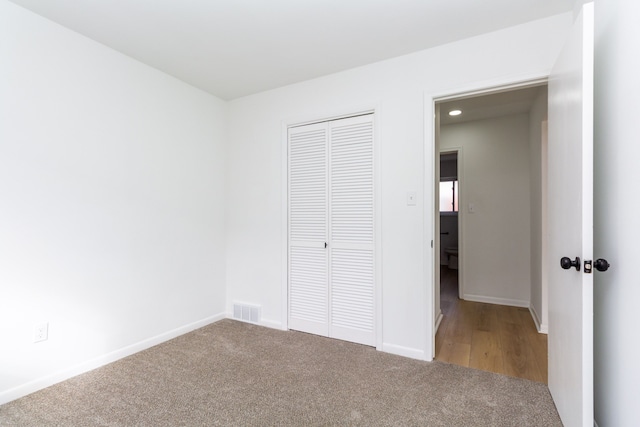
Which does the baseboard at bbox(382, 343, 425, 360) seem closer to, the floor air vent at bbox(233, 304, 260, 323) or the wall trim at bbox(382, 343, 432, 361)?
the wall trim at bbox(382, 343, 432, 361)

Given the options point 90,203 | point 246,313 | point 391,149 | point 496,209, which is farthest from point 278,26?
point 496,209

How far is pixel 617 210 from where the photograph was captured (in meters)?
1.33

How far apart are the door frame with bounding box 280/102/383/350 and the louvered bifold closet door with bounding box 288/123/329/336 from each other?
44 millimetres

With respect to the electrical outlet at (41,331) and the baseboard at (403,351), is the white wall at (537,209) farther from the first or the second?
the electrical outlet at (41,331)

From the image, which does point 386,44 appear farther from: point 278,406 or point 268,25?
point 278,406

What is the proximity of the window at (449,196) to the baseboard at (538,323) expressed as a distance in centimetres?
371

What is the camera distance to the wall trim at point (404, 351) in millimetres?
2424

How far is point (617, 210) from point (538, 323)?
2.27 metres

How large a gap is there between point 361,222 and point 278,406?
1522 millimetres

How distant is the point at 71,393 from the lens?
1.97 metres

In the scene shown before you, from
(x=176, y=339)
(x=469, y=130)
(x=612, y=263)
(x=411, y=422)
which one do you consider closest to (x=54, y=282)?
(x=176, y=339)

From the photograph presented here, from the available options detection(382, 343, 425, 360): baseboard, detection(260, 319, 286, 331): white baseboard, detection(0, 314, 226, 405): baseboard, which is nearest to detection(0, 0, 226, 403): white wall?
detection(0, 314, 226, 405): baseboard

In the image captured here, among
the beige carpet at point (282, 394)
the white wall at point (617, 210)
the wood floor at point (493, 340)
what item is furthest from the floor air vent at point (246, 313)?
the white wall at point (617, 210)

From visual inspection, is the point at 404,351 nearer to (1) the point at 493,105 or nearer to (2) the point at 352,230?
(2) the point at 352,230
